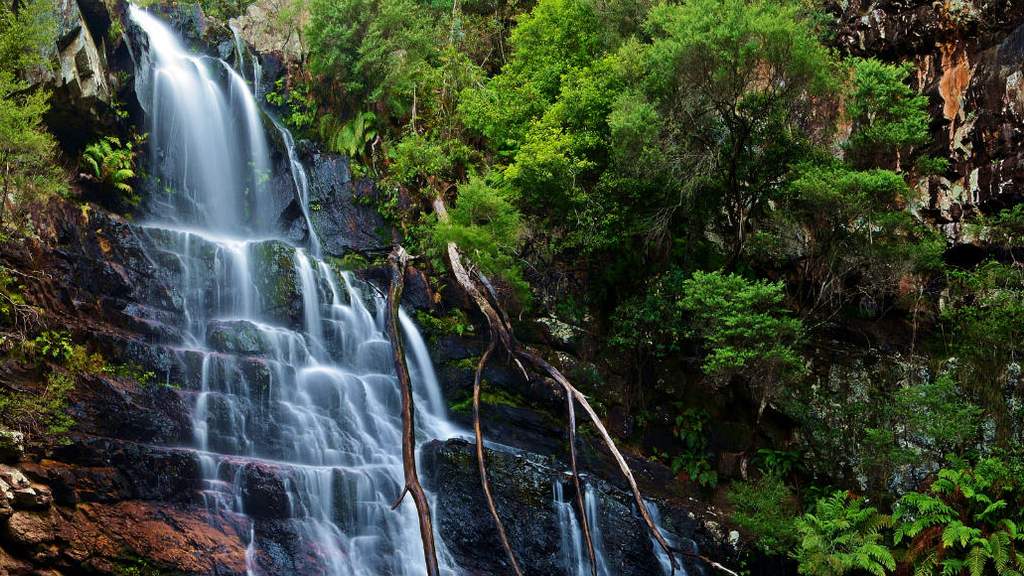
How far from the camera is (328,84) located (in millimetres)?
19375

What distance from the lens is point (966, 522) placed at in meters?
11.7

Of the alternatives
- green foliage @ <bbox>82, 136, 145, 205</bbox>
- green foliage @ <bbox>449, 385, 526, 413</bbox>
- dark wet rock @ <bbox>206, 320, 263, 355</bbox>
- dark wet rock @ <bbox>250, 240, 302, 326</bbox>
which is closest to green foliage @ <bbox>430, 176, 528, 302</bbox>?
green foliage @ <bbox>449, 385, 526, 413</bbox>

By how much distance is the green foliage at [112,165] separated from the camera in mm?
14320

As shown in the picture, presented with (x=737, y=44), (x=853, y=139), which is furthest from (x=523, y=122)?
(x=853, y=139)

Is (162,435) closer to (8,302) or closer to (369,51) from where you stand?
(8,302)

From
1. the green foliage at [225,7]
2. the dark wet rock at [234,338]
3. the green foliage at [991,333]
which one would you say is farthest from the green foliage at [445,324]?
the green foliage at [225,7]

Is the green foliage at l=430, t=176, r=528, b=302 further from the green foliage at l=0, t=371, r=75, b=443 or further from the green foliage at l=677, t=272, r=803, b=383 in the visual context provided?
the green foliage at l=0, t=371, r=75, b=443

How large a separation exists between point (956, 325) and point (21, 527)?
53.0 feet

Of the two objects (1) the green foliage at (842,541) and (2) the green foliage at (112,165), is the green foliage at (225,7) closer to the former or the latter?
(2) the green foliage at (112,165)

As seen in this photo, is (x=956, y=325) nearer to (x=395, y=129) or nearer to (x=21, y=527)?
(x=395, y=129)

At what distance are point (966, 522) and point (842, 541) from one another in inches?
78.2

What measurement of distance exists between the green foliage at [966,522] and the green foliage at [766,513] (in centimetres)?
178

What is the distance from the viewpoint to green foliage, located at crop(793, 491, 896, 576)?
11.6m

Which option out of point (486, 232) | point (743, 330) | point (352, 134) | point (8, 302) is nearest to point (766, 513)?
point (743, 330)
